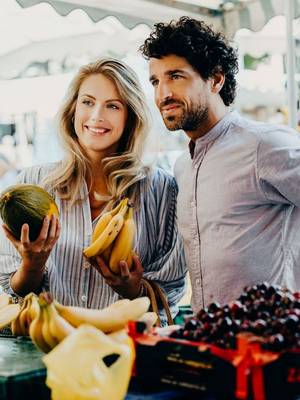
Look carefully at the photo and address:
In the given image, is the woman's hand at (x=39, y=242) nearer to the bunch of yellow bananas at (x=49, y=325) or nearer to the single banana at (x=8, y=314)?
the single banana at (x=8, y=314)

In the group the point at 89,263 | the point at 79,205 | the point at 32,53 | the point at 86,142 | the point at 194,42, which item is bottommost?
the point at 89,263

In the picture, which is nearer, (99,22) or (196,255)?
(196,255)

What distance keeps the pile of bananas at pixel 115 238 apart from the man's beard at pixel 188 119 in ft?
1.43

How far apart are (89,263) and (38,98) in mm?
3131

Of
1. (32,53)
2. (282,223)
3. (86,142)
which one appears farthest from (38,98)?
(282,223)

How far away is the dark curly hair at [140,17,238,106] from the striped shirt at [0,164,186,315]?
1.77ft

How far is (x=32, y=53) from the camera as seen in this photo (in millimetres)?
5824

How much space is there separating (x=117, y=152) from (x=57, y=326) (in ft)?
5.14

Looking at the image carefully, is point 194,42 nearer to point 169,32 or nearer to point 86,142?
point 169,32

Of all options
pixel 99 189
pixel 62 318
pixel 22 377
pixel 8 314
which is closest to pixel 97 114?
pixel 99 189

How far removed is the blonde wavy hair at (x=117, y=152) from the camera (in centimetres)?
326

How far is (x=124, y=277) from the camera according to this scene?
2.84 meters

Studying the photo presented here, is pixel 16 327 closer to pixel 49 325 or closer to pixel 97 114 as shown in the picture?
pixel 49 325

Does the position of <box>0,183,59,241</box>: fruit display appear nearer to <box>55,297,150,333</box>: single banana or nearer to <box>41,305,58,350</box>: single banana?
<box>55,297,150,333</box>: single banana
